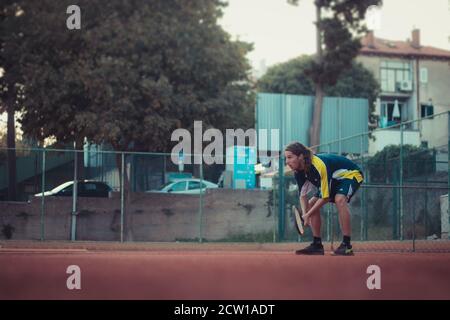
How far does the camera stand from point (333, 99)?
119ft

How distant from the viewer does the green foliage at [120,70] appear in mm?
24266

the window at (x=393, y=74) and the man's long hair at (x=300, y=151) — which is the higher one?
the window at (x=393, y=74)

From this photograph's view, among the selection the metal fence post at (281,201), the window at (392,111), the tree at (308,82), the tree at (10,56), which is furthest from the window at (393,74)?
the tree at (10,56)

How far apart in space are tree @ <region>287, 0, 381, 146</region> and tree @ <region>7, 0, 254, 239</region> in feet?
26.1

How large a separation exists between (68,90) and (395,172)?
1143cm

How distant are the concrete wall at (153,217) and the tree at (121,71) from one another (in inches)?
58.5

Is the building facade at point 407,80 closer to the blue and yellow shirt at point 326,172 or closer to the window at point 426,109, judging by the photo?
the window at point 426,109

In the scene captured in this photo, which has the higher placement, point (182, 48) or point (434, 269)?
point (182, 48)

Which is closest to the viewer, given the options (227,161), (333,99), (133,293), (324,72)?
(133,293)

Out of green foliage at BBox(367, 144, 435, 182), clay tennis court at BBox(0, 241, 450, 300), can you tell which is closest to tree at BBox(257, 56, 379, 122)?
green foliage at BBox(367, 144, 435, 182)

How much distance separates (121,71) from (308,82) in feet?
93.7

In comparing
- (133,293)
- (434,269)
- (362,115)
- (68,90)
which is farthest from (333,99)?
(133,293)

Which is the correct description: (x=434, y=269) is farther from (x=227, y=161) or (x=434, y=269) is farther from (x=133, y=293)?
(x=227, y=161)

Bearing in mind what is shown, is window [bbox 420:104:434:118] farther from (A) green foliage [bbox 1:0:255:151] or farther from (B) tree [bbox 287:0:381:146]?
(A) green foliage [bbox 1:0:255:151]
